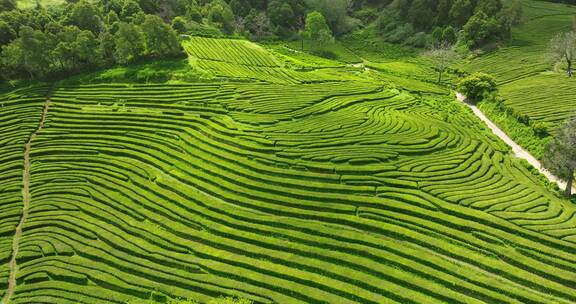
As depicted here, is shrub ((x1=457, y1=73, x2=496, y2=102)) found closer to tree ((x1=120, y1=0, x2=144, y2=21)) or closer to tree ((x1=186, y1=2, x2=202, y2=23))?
tree ((x1=186, y1=2, x2=202, y2=23))

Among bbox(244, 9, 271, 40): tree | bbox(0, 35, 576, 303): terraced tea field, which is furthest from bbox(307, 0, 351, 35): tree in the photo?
bbox(0, 35, 576, 303): terraced tea field

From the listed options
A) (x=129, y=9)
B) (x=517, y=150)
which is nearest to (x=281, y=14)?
(x=129, y=9)

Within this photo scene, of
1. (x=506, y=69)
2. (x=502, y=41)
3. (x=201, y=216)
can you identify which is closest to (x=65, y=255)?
(x=201, y=216)

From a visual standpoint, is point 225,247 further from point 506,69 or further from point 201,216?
point 506,69

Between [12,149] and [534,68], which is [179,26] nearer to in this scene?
[12,149]

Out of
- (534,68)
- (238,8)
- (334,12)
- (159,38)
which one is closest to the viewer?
(159,38)

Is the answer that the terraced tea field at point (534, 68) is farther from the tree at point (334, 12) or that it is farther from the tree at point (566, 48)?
the tree at point (334, 12)
